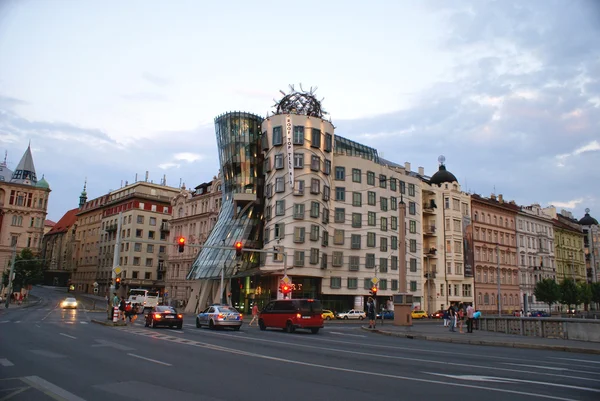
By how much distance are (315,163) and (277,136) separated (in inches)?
212

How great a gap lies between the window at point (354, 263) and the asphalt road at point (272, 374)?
4182 cm

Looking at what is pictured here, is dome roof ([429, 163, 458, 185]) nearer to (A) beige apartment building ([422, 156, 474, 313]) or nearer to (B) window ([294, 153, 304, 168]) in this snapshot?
(A) beige apartment building ([422, 156, 474, 313])

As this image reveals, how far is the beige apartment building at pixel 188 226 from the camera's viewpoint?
2926 inches

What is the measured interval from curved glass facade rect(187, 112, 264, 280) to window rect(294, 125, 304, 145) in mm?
9152

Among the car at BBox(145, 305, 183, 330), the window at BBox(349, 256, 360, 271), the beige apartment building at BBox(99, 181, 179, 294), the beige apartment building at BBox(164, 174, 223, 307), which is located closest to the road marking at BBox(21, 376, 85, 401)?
the car at BBox(145, 305, 183, 330)

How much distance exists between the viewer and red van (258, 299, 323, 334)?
2789 centimetres

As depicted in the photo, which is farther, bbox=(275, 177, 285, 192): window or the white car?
bbox=(275, 177, 285, 192): window

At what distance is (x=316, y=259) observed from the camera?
178 feet

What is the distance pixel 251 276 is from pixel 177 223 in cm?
3047

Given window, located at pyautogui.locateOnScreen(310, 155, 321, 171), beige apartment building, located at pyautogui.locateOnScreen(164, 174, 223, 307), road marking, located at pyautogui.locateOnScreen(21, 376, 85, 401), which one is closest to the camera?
road marking, located at pyautogui.locateOnScreen(21, 376, 85, 401)

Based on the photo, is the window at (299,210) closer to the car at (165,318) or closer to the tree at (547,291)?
the car at (165,318)

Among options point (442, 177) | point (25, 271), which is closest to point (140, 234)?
point (25, 271)

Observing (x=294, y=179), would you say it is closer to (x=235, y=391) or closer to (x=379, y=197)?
(x=379, y=197)

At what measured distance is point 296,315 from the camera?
27906 mm
